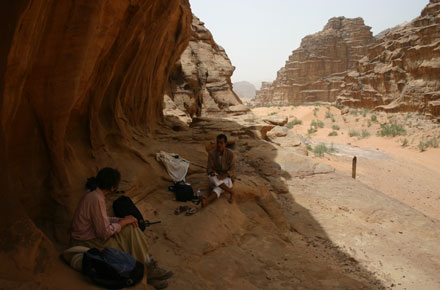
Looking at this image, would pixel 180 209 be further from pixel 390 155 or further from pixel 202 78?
pixel 390 155

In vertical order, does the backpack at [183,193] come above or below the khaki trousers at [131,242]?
below

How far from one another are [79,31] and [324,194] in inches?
259

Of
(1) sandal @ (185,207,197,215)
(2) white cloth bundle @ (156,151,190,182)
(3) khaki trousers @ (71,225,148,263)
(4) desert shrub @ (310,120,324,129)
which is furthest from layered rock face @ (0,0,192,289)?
(4) desert shrub @ (310,120,324,129)

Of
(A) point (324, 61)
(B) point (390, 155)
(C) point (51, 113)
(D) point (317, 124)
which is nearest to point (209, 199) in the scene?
(C) point (51, 113)

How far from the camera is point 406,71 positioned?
23.7 m

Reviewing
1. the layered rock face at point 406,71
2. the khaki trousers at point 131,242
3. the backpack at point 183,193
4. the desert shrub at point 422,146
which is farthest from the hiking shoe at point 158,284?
the layered rock face at point 406,71

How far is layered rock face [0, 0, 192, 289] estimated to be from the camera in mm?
2461

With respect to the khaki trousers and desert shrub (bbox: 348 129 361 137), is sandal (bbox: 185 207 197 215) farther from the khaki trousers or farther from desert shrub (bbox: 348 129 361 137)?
desert shrub (bbox: 348 129 361 137)

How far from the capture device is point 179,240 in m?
3.86

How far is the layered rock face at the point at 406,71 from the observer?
70.1ft

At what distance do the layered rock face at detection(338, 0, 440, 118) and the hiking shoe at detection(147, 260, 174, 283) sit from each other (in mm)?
23075

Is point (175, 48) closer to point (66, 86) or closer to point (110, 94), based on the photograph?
point (110, 94)

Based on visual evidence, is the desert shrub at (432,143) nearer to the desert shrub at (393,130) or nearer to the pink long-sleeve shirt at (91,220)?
the desert shrub at (393,130)

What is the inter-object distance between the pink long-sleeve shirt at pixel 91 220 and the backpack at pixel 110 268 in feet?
0.91
